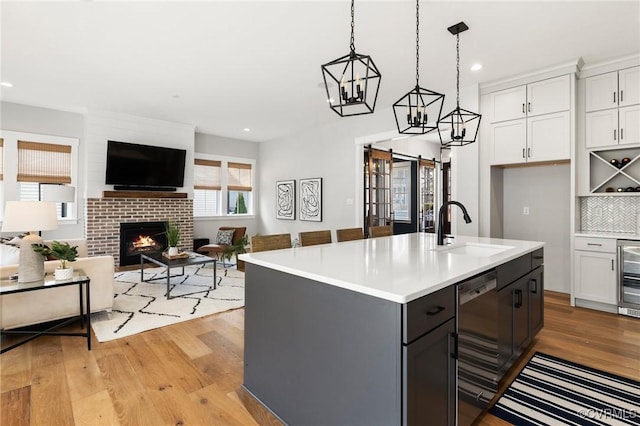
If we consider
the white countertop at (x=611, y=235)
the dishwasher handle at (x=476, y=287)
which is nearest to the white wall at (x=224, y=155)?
the white countertop at (x=611, y=235)

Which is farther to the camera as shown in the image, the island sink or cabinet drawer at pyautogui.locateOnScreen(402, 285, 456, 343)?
the island sink

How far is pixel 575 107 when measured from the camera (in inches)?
152

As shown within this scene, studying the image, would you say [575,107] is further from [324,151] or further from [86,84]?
[86,84]

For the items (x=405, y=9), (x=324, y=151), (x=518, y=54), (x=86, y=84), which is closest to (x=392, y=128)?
Result: (x=324, y=151)

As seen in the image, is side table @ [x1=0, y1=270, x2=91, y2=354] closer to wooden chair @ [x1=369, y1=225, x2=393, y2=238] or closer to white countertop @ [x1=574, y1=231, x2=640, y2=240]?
wooden chair @ [x1=369, y1=225, x2=393, y2=238]

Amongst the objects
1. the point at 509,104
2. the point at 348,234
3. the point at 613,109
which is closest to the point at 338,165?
the point at 509,104

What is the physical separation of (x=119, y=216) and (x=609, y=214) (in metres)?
7.47

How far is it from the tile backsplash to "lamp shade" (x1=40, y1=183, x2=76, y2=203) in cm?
700

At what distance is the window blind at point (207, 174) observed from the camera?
7.52 m

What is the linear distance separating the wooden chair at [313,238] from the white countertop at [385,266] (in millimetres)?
526

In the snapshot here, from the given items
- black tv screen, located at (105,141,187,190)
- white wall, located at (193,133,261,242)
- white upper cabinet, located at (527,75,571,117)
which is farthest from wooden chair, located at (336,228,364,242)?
white wall, located at (193,133,261,242)

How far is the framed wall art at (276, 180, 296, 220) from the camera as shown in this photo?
7.34 meters

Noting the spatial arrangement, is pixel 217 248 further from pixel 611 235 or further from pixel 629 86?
pixel 629 86

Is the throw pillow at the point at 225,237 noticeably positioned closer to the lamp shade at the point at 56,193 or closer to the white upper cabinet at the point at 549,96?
the lamp shade at the point at 56,193
